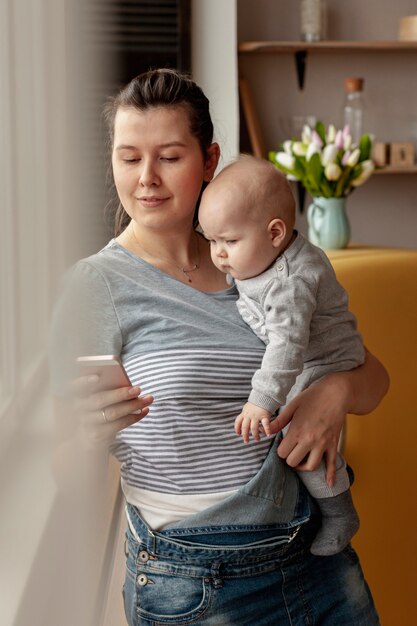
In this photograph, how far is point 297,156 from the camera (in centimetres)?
256

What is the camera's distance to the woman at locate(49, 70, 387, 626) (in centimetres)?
122

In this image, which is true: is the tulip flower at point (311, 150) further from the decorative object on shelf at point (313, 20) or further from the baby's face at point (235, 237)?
the decorative object on shelf at point (313, 20)

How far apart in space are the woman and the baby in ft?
0.16

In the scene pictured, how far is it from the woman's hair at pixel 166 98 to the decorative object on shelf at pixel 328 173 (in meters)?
1.15

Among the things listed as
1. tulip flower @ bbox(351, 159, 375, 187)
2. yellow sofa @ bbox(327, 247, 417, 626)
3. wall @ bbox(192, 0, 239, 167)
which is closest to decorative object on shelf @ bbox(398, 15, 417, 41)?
wall @ bbox(192, 0, 239, 167)

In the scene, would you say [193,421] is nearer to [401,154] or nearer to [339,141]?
[339,141]

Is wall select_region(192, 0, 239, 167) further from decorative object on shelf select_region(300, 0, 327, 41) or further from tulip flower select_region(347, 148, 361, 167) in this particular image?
tulip flower select_region(347, 148, 361, 167)

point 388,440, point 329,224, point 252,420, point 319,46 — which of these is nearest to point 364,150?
point 329,224

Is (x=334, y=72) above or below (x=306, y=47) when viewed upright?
below

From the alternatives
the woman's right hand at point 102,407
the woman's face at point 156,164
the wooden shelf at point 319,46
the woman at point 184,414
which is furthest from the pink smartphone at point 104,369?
the wooden shelf at point 319,46

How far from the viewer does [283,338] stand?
3.92 feet

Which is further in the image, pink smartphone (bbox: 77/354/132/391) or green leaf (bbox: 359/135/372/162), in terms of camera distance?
green leaf (bbox: 359/135/372/162)

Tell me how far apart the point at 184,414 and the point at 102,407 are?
0.17m

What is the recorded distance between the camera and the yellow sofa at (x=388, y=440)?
188 cm
